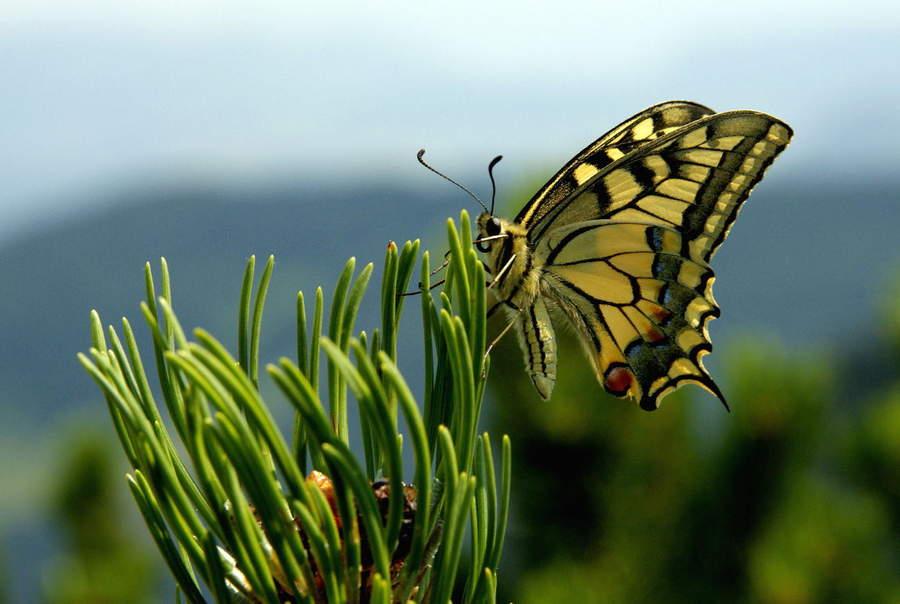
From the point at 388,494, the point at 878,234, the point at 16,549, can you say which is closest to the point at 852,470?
the point at 388,494

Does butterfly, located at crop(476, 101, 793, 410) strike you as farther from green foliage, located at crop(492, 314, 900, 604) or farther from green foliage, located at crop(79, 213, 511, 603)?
green foliage, located at crop(492, 314, 900, 604)

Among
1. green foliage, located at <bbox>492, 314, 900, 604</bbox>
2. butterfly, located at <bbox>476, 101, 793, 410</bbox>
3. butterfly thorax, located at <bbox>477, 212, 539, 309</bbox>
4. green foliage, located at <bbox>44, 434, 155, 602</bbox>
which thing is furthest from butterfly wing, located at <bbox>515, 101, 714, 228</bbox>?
green foliage, located at <bbox>44, 434, 155, 602</bbox>

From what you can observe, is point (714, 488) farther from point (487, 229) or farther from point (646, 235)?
point (487, 229)

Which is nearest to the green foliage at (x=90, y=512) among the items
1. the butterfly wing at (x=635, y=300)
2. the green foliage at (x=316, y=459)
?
the butterfly wing at (x=635, y=300)

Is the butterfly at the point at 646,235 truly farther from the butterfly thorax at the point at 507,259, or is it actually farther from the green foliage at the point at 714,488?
the green foliage at the point at 714,488

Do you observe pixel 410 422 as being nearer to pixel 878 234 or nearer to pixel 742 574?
pixel 742 574

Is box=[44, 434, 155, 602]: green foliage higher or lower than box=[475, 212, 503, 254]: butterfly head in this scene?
lower

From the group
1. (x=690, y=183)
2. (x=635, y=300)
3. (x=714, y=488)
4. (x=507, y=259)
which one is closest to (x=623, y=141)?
(x=690, y=183)
